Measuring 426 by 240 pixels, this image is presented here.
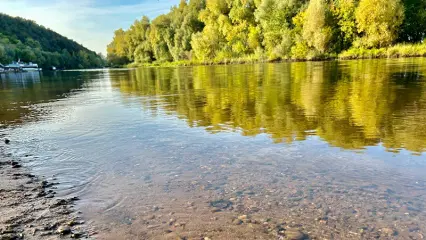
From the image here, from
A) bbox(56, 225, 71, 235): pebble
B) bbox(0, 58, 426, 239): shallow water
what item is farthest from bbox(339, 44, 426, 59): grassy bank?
bbox(56, 225, 71, 235): pebble

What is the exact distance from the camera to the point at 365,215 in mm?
3705

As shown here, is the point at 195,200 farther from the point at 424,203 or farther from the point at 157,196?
the point at 424,203

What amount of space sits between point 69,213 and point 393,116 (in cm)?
859

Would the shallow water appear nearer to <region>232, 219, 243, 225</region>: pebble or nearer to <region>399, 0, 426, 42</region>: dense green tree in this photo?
<region>232, 219, 243, 225</region>: pebble

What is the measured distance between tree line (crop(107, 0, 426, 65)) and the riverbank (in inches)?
2337

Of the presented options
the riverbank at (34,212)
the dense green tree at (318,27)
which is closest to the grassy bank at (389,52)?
the dense green tree at (318,27)

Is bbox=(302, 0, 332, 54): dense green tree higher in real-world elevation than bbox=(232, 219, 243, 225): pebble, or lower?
higher

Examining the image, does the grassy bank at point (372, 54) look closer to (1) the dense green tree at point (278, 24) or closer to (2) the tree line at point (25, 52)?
(1) the dense green tree at point (278, 24)

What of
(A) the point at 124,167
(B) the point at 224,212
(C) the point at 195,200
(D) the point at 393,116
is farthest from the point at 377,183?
(D) the point at 393,116

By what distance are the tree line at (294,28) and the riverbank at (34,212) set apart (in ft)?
195

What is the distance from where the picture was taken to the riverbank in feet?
11.6

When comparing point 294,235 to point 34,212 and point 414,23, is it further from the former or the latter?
point 414,23

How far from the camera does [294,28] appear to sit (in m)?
67.5

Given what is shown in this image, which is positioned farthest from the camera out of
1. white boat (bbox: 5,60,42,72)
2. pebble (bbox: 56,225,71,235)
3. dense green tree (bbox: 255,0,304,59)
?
white boat (bbox: 5,60,42,72)
